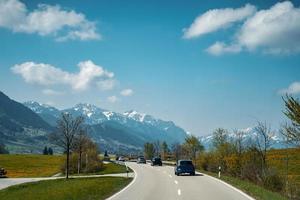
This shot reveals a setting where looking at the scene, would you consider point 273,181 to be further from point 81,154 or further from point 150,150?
point 150,150

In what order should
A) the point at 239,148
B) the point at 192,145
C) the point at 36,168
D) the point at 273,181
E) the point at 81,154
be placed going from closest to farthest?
the point at 273,181
the point at 239,148
the point at 81,154
the point at 192,145
the point at 36,168

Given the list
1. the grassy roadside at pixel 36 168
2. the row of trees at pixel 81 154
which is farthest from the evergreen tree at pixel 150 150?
the row of trees at pixel 81 154

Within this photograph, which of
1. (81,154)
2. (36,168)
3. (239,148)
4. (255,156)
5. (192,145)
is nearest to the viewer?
(255,156)

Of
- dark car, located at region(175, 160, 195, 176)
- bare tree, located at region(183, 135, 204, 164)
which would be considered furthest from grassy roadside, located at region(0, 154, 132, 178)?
dark car, located at region(175, 160, 195, 176)

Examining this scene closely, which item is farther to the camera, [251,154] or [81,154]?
[81,154]

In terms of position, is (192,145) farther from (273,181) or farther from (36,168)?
(273,181)

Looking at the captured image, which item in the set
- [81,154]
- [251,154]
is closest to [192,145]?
[81,154]

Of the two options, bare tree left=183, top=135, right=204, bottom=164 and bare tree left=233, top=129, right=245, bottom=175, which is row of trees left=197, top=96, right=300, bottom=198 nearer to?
bare tree left=233, top=129, right=245, bottom=175

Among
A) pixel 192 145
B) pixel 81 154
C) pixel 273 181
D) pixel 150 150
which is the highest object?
Result: pixel 150 150

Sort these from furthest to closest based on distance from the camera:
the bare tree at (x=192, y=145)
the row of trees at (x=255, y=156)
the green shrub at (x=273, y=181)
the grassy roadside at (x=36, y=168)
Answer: the bare tree at (x=192, y=145) → the grassy roadside at (x=36, y=168) → the green shrub at (x=273, y=181) → the row of trees at (x=255, y=156)

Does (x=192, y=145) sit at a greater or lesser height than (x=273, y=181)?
greater

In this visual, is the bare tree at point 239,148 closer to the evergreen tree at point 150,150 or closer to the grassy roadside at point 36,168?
the grassy roadside at point 36,168

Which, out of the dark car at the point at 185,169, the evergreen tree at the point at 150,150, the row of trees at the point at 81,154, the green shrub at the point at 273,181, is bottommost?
the green shrub at the point at 273,181

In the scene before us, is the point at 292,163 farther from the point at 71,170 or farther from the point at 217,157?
the point at 71,170
